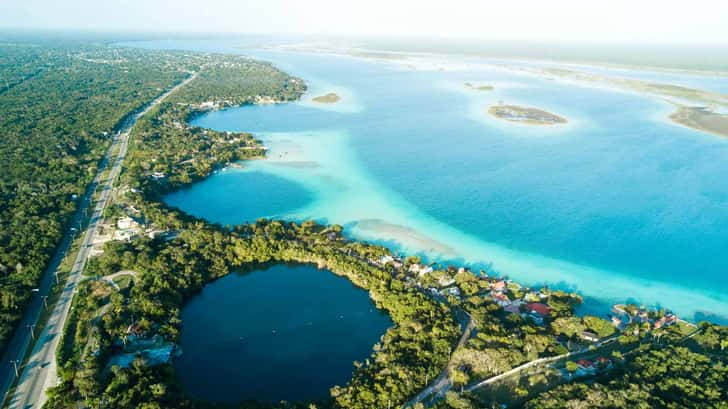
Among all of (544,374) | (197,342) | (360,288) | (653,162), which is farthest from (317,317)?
(653,162)

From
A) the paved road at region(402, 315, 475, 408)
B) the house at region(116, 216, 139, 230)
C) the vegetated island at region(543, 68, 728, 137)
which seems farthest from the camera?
the vegetated island at region(543, 68, 728, 137)

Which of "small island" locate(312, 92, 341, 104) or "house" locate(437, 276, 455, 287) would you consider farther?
"small island" locate(312, 92, 341, 104)

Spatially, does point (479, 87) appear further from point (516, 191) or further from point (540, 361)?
point (540, 361)

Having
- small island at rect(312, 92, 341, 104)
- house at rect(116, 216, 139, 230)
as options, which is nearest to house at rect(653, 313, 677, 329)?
house at rect(116, 216, 139, 230)

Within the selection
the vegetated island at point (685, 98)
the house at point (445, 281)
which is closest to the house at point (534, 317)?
the house at point (445, 281)

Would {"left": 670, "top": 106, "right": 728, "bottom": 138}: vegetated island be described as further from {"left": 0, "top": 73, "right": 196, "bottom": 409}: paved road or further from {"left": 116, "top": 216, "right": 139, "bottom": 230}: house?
{"left": 0, "top": 73, "right": 196, "bottom": 409}: paved road

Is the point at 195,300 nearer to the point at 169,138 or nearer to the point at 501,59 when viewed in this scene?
the point at 169,138

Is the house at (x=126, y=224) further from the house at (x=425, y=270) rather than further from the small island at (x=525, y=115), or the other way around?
the small island at (x=525, y=115)
